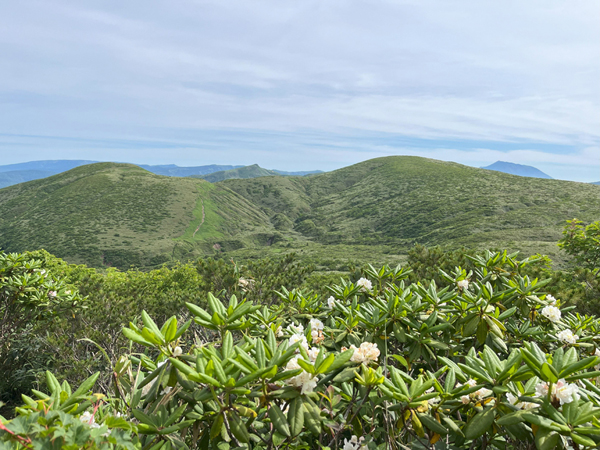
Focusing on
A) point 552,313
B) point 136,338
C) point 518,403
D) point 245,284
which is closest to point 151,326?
point 136,338

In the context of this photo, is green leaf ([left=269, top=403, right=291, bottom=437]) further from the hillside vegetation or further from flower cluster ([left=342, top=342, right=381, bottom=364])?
the hillside vegetation

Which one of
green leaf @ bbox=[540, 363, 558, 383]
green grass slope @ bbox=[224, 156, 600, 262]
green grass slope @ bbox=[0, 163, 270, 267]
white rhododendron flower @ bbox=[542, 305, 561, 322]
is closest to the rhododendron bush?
green leaf @ bbox=[540, 363, 558, 383]

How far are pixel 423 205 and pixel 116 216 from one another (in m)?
90.3

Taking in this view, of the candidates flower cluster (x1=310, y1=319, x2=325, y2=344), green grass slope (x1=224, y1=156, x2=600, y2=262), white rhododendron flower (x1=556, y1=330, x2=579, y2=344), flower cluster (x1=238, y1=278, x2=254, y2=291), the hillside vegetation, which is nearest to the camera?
flower cluster (x1=310, y1=319, x2=325, y2=344)

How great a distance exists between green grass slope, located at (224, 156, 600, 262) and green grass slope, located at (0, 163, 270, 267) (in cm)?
2378

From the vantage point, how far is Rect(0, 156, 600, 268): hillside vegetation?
6931 cm

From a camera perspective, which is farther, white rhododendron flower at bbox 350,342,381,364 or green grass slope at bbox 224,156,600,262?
green grass slope at bbox 224,156,600,262

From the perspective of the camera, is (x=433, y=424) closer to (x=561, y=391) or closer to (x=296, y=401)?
(x=561, y=391)

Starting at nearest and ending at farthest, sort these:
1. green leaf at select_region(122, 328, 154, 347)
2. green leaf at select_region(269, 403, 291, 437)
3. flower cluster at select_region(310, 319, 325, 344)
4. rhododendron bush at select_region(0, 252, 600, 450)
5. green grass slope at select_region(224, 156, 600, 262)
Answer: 1. rhododendron bush at select_region(0, 252, 600, 450)
2. green leaf at select_region(269, 403, 291, 437)
3. green leaf at select_region(122, 328, 154, 347)
4. flower cluster at select_region(310, 319, 325, 344)
5. green grass slope at select_region(224, 156, 600, 262)

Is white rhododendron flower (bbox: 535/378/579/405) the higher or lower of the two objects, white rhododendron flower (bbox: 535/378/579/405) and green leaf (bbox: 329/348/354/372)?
the lower

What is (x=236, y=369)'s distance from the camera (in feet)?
4.90

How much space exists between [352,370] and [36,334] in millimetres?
9037

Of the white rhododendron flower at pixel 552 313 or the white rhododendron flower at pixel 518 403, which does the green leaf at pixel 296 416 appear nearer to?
the white rhododendron flower at pixel 518 403

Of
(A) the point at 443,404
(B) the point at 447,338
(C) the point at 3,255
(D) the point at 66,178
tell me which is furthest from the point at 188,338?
(D) the point at 66,178
